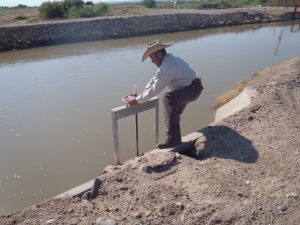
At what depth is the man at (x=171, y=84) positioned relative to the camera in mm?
4887

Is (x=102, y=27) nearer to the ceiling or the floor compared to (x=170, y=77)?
nearer to the floor

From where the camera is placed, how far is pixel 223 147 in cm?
503

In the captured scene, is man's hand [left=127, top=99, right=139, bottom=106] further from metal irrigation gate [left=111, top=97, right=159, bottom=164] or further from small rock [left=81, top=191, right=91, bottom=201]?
small rock [left=81, top=191, right=91, bottom=201]

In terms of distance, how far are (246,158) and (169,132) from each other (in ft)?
3.39

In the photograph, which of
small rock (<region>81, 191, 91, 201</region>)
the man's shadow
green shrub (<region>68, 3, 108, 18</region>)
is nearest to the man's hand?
the man's shadow

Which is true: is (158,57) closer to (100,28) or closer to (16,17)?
(100,28)

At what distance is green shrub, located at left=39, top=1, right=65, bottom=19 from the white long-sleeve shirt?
29359 mm

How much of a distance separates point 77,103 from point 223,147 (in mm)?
5289

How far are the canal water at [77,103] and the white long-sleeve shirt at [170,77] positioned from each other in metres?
1.73

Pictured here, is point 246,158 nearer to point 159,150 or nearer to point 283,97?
point 159,150

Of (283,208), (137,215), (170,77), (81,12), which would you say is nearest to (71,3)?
(81,12)

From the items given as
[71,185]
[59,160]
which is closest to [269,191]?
[71,185]

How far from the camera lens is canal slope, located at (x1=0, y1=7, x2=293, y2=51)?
832 inches

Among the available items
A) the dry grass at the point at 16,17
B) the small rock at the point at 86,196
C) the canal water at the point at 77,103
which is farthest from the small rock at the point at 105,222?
the dry grass at the point at 16,17
